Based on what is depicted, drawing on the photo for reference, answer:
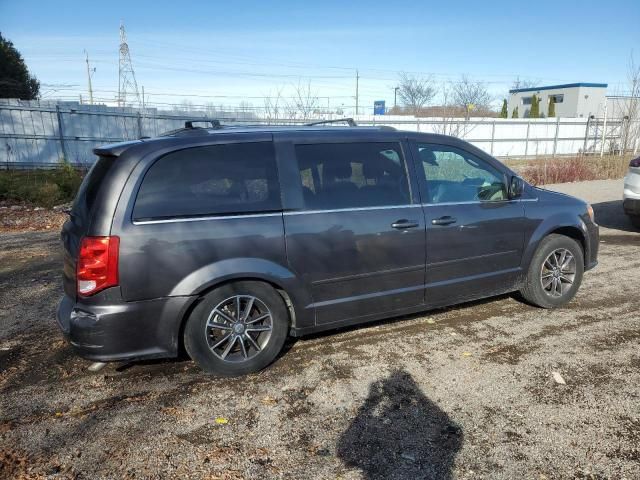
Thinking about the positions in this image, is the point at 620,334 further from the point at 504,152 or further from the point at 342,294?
the point at 504,152

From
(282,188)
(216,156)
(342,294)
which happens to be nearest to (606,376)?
(342,294)

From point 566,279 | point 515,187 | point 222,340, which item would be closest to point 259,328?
point 222,340

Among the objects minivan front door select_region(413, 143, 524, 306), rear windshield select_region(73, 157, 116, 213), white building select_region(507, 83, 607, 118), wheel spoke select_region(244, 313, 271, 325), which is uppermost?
white building select_region(507, 83, 607, 118)

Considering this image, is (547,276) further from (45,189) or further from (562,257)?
(45,189)

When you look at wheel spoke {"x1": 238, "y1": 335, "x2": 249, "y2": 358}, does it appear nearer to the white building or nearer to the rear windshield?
the rear windshield

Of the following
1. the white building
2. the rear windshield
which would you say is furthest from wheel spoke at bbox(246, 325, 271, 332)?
the white building

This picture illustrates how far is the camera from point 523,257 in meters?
4.57

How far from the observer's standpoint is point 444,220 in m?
4.06

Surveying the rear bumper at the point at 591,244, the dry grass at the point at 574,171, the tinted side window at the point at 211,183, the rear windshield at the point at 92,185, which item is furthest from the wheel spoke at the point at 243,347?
the dry grass at the point at 574,171

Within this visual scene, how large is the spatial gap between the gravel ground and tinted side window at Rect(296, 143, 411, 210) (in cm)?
125

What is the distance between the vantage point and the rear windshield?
3.26 meters

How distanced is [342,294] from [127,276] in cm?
159

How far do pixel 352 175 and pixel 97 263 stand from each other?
6.47 ft

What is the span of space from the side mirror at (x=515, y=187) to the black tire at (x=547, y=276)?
589 millimetres
